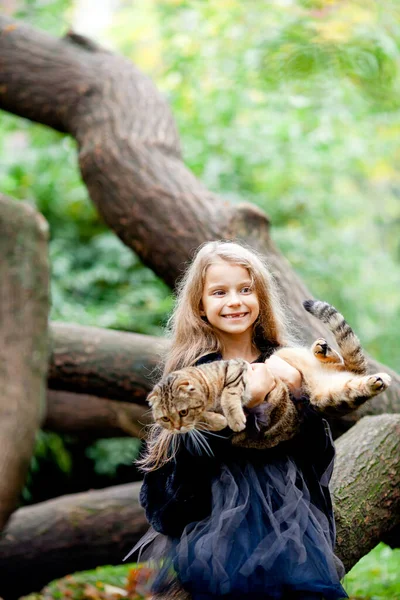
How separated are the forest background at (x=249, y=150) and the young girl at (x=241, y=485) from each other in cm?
361

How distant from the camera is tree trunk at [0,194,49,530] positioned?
11.0ft

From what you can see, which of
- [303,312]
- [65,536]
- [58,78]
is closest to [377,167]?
[58,78]

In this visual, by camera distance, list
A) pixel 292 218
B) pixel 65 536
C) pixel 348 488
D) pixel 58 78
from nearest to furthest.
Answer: pixel 348 488 < pixel 65 536 < pixel 58 78 < pixel 292 218

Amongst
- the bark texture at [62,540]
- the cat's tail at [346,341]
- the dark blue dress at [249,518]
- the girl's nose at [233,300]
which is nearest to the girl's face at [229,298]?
the girl's nose at [233,300]

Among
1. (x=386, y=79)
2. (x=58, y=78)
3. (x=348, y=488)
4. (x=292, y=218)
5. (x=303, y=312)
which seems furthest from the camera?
(x=292, y=218)

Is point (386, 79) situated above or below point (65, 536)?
above

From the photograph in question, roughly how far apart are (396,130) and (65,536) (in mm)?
5788

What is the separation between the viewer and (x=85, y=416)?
560 centimetres

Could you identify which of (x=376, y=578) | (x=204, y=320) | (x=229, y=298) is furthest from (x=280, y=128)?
(x=229, y=298)

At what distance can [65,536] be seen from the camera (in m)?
4.62

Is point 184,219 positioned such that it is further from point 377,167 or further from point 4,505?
point 377,167

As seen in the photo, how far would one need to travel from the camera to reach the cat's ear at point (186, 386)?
7.45ft

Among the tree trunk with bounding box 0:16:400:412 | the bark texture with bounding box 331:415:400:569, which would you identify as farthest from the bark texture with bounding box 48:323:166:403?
the bark texture with bounding box 331:415:400:569

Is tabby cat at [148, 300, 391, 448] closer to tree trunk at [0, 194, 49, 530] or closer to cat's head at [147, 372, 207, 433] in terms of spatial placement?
cat's head at [147, 372, 207, 433]
